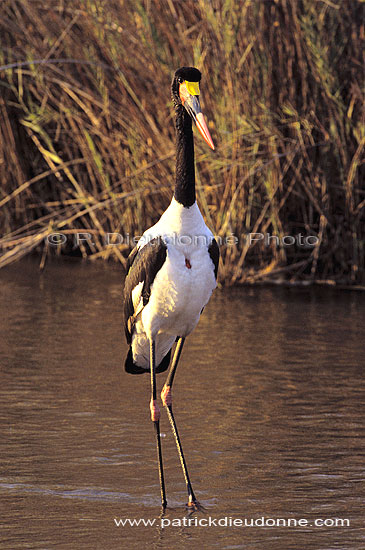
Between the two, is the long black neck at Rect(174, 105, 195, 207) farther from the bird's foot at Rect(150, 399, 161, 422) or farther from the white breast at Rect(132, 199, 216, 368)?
the bird's foot at Rect(150, 399, 161, 422)

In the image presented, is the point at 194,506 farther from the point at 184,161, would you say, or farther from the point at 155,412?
the point at 184,161

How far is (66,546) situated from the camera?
13.1ft

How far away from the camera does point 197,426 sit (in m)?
5.55

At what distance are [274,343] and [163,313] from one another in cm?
282

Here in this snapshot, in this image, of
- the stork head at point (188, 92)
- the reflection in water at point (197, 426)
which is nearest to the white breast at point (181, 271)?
the stork head at point (188, 92)

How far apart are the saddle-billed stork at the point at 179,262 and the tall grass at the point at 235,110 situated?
3.37 meters

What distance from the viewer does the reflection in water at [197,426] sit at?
426 cm

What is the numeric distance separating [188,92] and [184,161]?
30cm

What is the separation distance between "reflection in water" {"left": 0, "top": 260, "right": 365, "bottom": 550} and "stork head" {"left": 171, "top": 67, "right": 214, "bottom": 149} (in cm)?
149

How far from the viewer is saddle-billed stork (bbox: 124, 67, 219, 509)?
182 inches

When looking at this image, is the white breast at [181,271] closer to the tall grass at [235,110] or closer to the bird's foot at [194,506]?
the bird's foot at [194,506]

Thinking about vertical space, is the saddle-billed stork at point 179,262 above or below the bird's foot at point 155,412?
above

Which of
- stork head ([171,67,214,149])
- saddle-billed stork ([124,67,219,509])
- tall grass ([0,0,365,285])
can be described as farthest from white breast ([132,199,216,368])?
tall grass ([0,0,365,285])

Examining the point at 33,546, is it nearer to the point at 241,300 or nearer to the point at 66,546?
the point at 66,546
